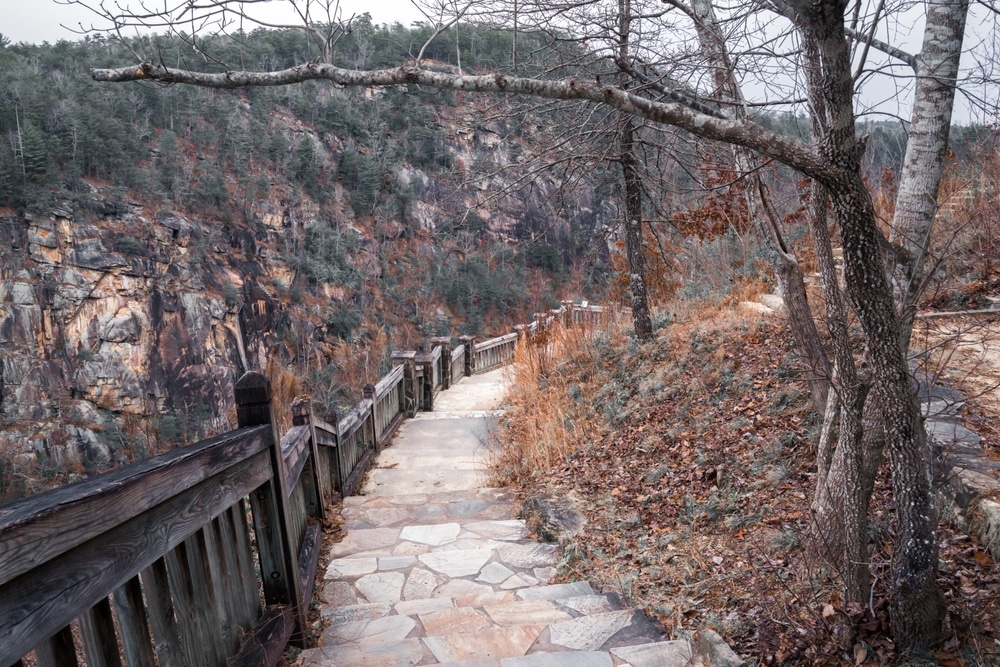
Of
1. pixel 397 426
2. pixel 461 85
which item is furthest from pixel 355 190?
pixel 461 85

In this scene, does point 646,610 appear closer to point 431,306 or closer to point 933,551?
point 933,551

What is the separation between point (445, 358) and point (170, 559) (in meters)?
10.9

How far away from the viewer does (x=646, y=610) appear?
9.73 ft

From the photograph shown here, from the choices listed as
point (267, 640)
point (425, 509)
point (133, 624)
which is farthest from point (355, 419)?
point (133, 624)

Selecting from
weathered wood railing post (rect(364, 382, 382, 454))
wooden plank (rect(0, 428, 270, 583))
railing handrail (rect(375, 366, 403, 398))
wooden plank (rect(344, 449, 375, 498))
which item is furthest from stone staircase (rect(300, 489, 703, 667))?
railing handrail (rect(375, 366, 403, 398))

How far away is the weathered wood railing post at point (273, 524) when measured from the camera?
8.75ft

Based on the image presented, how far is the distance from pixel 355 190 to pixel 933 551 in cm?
5433

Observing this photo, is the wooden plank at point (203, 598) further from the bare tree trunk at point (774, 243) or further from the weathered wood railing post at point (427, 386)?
the weathered wood railing post at point (427, 386)

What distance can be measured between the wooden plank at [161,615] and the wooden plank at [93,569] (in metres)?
0.07

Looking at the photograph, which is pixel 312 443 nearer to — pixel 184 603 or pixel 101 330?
pixel 184 603

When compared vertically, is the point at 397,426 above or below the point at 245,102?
below

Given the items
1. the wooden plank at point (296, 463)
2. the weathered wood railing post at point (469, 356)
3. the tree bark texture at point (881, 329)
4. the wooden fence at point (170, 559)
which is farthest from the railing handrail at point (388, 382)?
the tree bark texture at point (881, 329)

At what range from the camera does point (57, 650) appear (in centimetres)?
129

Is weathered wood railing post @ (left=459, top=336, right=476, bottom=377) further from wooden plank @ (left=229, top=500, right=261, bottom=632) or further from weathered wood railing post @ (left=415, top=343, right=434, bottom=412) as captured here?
wooden plank @ (left=229, top=500, right=261, bottom=632)
